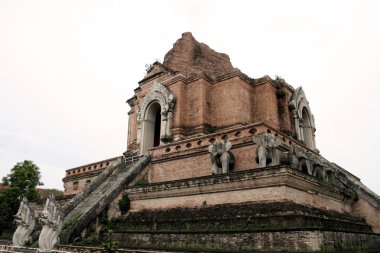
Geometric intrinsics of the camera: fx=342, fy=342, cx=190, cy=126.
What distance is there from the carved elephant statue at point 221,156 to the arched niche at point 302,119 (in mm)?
8627

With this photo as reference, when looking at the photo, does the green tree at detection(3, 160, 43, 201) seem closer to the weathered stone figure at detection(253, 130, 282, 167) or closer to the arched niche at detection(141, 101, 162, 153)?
the arched niche at detection(141, 101, 162, 153)

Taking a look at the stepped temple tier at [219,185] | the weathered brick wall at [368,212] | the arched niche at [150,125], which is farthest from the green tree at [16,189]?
the weathered brick wall at [368,212]

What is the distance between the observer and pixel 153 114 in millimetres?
22453

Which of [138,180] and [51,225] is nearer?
[51,225]

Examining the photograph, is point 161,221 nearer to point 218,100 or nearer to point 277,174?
point 277,174

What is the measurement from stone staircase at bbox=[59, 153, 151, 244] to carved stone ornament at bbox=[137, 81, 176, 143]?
2.54 metres

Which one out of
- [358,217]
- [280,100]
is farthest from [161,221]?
[280,100]

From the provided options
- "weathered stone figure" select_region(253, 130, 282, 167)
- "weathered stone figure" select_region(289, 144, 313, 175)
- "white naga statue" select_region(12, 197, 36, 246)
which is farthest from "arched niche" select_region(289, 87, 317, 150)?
"white naga statue" select_region(12, 197, 36, 246)

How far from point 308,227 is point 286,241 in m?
0.69

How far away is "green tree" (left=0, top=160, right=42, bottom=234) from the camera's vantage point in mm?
19094

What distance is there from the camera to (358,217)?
14828mm

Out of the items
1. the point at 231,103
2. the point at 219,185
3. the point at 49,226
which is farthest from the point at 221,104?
the point at 49,226

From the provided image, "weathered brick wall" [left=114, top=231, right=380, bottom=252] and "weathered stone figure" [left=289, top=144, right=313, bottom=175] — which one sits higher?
"weathered stone figure" [left=289, top=144, right=313, bottom=175]

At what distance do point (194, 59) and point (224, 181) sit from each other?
1418 cm
